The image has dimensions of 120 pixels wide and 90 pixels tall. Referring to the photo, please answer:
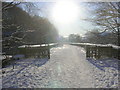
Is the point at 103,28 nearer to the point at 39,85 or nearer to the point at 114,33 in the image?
the point at 114,33

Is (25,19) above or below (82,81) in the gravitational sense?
above

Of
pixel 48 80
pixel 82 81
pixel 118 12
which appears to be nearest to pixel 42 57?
pixel 48 80

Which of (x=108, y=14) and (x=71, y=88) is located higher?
(x=108, y=14)

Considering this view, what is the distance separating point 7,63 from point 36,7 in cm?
523

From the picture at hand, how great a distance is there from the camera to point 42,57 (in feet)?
31.4

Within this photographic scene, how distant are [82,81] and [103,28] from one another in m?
8.15

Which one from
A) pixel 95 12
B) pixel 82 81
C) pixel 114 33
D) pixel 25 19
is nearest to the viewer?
pixel 82 81

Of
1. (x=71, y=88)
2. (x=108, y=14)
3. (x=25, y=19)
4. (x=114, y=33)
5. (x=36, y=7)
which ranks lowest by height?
(x=71, y=88)

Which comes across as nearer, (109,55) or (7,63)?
(7,63)

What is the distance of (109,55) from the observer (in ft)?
30.4

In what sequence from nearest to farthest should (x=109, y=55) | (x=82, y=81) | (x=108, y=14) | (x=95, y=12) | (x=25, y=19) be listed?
(x=82, y=81) → (x=108, y=14) → (x=95, y=12) → (x=109, y=55) → (x=25, y=19)

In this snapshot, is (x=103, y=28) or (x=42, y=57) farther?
(x=103, y=28)

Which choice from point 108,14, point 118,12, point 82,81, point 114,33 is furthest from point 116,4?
point 82,81

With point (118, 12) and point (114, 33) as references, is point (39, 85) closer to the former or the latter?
point (118, 12)
